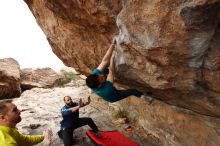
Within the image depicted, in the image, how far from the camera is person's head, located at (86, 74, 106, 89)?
5644mm

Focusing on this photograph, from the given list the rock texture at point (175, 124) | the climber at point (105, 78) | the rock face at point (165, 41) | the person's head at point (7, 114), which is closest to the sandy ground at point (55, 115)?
the rock texture at point (175, 124)

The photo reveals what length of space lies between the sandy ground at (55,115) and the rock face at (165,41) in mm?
2175

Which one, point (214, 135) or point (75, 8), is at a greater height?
point (75, 8)

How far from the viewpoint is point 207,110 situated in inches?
215

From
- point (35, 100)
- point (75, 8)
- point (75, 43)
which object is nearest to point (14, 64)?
point (35, 100)

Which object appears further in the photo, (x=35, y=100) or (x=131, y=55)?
(x=35, y=100)

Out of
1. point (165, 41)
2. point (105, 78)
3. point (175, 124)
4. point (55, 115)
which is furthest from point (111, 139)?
point (165, 41)

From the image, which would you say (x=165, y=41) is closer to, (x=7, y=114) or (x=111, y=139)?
(x=7, y=114)

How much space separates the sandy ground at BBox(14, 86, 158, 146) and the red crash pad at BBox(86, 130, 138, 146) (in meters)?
0.21

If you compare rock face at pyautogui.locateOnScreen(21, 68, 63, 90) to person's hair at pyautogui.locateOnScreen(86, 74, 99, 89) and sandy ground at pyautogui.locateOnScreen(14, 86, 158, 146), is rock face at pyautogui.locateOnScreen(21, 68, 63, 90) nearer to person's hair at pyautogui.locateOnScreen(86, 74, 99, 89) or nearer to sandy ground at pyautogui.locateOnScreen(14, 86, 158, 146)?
sandy ground at pyautogui.locateOnScreen(14, 86, 158, 146)

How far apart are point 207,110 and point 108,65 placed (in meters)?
2.00

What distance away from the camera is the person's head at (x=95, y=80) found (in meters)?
5.64

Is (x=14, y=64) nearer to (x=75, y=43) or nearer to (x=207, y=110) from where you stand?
(x=75, y=43)

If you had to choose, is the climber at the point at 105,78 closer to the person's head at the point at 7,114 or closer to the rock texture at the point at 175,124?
the rock texture at the point at 175,124
